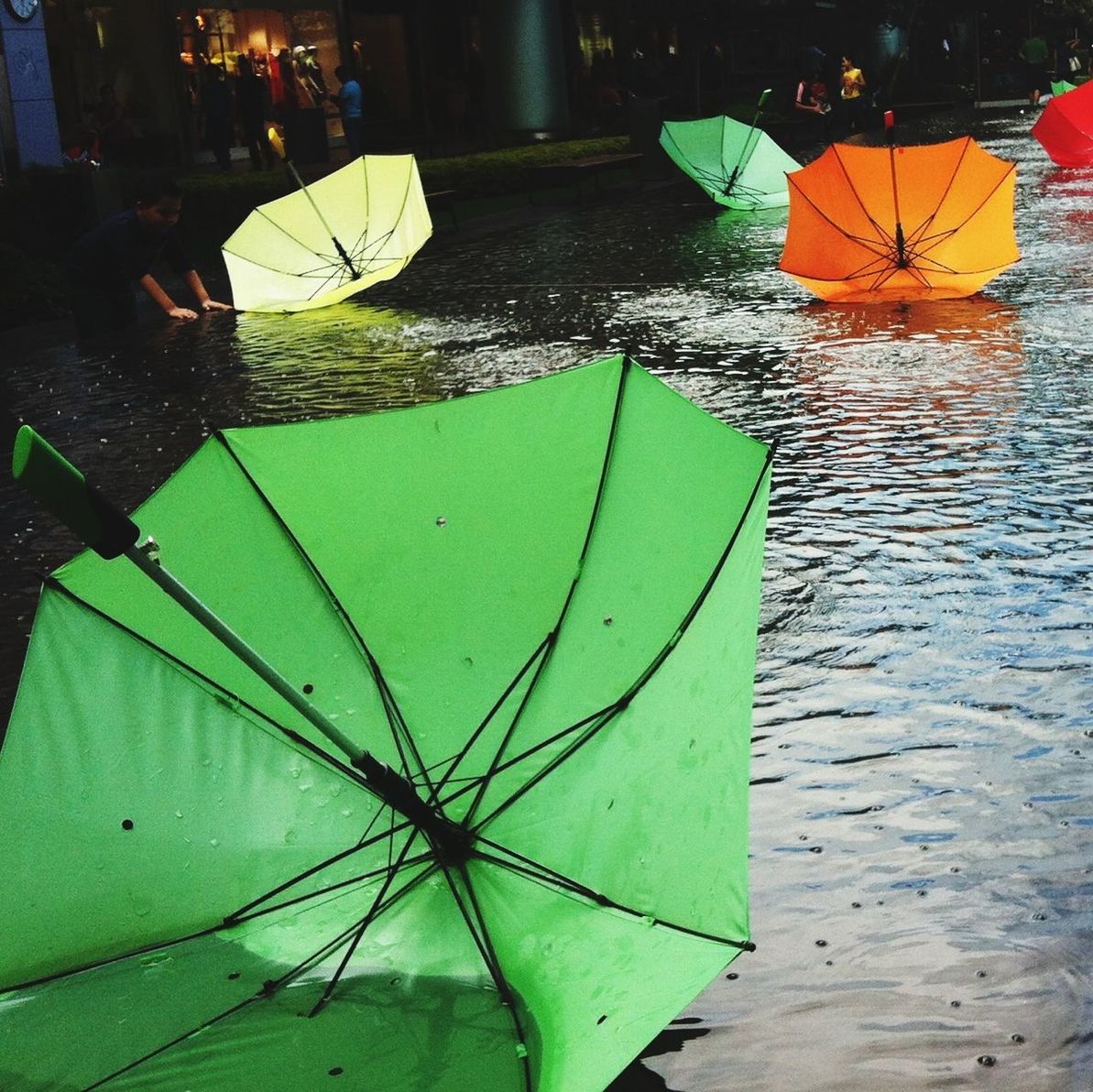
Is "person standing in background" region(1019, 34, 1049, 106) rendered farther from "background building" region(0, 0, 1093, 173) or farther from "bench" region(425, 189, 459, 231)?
"bench" region(425, 189, 459, 231)

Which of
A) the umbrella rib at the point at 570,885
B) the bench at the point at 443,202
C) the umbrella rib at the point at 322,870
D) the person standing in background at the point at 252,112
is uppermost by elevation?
the person standing in background at the point at 252,112

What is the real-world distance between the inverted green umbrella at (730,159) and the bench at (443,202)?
259 centimetres

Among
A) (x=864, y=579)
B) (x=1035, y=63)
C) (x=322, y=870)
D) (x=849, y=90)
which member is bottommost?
(x=864, y=579)

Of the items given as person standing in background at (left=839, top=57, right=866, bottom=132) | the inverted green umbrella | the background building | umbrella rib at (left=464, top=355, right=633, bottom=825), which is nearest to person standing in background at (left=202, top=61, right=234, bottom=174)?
the background building

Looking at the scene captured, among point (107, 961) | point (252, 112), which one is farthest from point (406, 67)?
point (107, 961)

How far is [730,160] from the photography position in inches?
779

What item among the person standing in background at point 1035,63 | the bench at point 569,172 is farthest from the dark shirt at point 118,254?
the person standing in background at point 1035,63

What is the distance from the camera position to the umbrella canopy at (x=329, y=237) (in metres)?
13.9

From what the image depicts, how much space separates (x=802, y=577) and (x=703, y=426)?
2805mm

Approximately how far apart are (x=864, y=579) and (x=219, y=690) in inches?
127

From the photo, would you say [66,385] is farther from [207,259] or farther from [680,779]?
[680,779]

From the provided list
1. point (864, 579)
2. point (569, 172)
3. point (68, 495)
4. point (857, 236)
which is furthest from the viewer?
point (569, 172)

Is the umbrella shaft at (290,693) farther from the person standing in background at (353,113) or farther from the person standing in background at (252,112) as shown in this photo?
the person standing in background at (252,112)

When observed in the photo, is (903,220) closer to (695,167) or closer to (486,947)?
(695,167)
